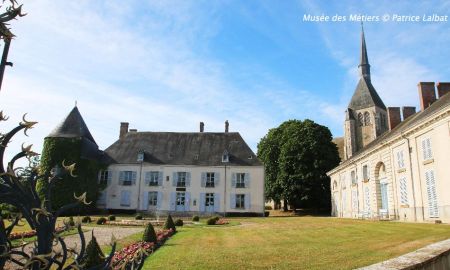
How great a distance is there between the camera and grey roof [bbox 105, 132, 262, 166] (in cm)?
3734

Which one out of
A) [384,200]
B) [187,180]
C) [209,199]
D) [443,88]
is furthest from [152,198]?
[443,88]

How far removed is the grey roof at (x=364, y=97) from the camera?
193 feet

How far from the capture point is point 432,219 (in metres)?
18.4

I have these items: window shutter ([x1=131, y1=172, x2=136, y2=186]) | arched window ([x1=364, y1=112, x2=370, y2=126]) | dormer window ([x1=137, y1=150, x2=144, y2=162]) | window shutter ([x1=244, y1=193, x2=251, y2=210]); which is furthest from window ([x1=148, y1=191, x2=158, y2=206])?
arched window ([x1=364, y1=112, x2=370, y2=126])

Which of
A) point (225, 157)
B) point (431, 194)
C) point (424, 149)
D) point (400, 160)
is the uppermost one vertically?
point (225, 157)

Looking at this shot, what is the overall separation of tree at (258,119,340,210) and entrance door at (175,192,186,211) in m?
11.4

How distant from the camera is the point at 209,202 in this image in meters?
35.8

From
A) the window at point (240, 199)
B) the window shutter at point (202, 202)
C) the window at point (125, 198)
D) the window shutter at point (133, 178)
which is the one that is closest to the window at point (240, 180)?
the window at point (240, 199)

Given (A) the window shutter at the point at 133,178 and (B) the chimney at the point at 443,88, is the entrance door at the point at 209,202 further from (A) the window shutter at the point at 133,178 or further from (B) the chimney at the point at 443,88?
(B) the chimney at the point at 443,88

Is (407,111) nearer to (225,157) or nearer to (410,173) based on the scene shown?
(410,173)

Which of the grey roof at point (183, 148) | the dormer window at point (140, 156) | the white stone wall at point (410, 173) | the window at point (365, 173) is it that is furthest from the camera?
the dormer window at point (140, 156)

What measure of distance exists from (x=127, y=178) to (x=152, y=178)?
2.63m

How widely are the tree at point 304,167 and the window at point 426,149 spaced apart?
20.0 meters

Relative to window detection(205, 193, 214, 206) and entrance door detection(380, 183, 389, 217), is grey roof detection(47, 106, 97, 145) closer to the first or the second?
window detection(205, 193, 214, 206)
